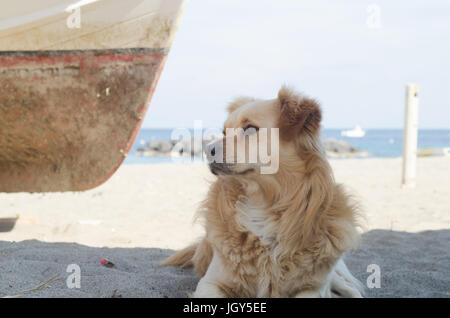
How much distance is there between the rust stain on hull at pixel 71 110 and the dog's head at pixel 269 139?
2.27 metres

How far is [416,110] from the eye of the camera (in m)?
7.62

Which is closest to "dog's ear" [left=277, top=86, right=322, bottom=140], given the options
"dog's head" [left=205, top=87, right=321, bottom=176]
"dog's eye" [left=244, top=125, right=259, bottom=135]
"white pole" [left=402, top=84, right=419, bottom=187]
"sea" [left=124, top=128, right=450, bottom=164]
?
"dog's head" [left=205, top=87, right=321, bottom=176]

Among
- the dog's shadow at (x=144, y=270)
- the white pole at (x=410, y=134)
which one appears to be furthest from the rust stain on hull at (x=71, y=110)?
the white pole at (x=410, y=134)

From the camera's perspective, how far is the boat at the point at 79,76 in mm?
4227

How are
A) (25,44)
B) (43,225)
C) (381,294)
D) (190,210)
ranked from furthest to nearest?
(190,210) → (43,225) → (25,44) → (381,294)

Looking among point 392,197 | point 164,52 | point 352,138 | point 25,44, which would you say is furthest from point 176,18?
point 352,138

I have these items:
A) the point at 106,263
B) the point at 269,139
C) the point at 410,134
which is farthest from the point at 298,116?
the point at 410,134

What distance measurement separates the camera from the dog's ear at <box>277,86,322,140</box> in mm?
2400

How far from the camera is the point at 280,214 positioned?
2445 mm

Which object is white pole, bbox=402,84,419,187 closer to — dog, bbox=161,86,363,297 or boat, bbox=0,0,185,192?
boat, bbox=0,0,185,192

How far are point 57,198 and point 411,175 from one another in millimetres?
6347

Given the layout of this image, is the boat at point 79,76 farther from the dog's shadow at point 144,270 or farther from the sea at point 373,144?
the sea at point 373,144

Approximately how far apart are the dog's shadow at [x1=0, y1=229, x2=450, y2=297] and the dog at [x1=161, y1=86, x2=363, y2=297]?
468 millimetres

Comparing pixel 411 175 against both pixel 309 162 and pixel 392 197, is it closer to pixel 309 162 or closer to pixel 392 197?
pixel 392 197
